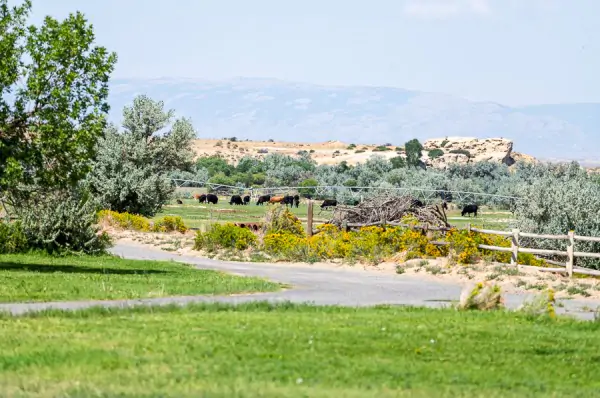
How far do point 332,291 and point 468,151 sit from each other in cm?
13921

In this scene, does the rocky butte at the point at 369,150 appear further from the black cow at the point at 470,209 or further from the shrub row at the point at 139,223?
the shrub row at the point at 139,223

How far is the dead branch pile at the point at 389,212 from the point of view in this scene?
38.4 meters

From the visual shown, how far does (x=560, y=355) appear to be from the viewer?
13.6 meters

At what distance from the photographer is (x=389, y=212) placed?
40.0m

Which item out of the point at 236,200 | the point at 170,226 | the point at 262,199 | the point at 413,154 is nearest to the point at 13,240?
the point at 170,226

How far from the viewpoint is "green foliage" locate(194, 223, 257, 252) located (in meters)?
39.6

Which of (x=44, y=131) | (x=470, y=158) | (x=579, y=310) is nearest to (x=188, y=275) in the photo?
(x=44, y=131)

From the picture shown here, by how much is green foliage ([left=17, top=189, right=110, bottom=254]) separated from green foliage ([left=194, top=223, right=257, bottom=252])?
6251mm

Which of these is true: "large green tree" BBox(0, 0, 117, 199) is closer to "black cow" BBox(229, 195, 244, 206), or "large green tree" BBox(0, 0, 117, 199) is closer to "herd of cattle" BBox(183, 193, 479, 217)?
"herd of cattle" BBox(183, 193, 479, 217)

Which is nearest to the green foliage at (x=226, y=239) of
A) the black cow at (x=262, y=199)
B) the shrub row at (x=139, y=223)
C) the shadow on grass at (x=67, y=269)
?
the shrub row at (x=139, y=223)

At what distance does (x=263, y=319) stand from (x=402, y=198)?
81.5 ft

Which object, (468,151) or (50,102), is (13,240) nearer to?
(50,102)

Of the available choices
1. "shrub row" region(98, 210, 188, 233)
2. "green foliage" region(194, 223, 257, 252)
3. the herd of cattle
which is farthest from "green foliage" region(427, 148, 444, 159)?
"green foliage" region(194, 223, 257, 252)

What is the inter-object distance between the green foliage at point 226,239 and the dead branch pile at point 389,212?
403 centimetres
